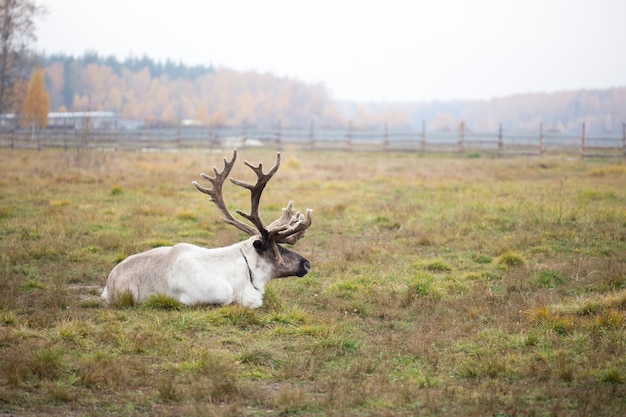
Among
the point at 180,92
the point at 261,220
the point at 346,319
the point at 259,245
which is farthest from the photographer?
the point at 180,92

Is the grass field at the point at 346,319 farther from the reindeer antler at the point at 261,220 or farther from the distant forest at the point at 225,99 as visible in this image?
the distant forest at the point at 225,99

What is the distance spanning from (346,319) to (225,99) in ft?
502

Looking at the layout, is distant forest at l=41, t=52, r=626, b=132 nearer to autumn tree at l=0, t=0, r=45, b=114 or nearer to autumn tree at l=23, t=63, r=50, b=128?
autumn tree at l=23, t=63, r=50, b=128

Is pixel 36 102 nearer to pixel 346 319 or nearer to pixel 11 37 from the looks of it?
pixel 11 37

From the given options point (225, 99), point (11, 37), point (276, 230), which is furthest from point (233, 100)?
point (276, 230)

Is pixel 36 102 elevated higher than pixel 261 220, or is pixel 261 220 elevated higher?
pixel 36 102

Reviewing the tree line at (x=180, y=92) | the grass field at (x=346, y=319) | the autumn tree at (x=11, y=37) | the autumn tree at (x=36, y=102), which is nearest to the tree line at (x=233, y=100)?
the tree line at (x=180, y=92)

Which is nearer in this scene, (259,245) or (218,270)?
(218,270)

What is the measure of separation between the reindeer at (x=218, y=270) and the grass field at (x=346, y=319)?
28cm

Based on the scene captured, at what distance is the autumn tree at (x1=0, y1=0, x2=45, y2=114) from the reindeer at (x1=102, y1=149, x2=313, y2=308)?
1587 inches

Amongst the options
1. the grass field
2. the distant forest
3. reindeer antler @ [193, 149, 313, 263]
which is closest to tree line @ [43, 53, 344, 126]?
the distant forest

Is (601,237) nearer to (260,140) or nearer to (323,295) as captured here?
(323,295)

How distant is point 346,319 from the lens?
7512 millimetres

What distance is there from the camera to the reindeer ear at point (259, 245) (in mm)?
7939
